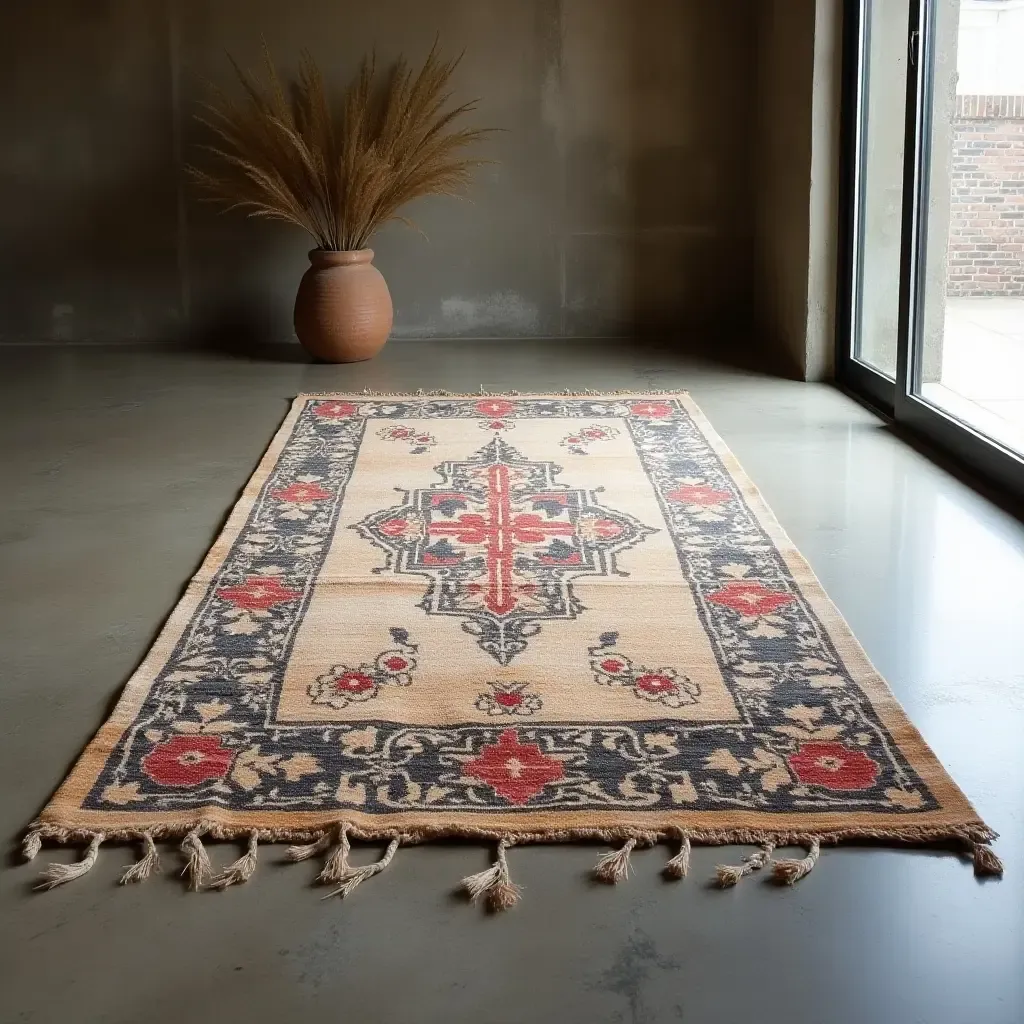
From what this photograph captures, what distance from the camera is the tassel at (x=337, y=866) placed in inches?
65.8

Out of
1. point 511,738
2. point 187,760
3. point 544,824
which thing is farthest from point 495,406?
point 544,824

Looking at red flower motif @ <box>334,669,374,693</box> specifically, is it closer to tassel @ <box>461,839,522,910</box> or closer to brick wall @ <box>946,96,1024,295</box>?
tassel @ <box>461,839,522,910</box>

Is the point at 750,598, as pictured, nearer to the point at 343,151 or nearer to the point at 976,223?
the point at 976,223

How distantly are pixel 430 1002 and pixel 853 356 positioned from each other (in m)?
3.83

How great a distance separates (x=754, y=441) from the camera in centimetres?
400

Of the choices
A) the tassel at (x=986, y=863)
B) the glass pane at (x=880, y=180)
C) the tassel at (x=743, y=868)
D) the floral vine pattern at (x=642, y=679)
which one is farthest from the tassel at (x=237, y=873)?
the glass pane at (x=880, y=180)

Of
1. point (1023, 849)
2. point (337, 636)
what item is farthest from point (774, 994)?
point (337, 636)

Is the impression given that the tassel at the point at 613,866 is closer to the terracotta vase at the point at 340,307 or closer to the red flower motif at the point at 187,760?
the red flower motif at the point at 187,760

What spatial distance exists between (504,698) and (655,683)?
0.27 m

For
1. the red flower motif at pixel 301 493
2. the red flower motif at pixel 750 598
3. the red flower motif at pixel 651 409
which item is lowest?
the red flower motif at pixel 750 598

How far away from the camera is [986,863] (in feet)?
5.46

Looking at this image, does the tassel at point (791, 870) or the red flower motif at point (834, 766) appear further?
the red flower motif at point (834, 766)

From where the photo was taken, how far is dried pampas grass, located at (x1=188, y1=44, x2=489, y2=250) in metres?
5.19

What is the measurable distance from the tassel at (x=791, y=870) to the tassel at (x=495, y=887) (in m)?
0.34
